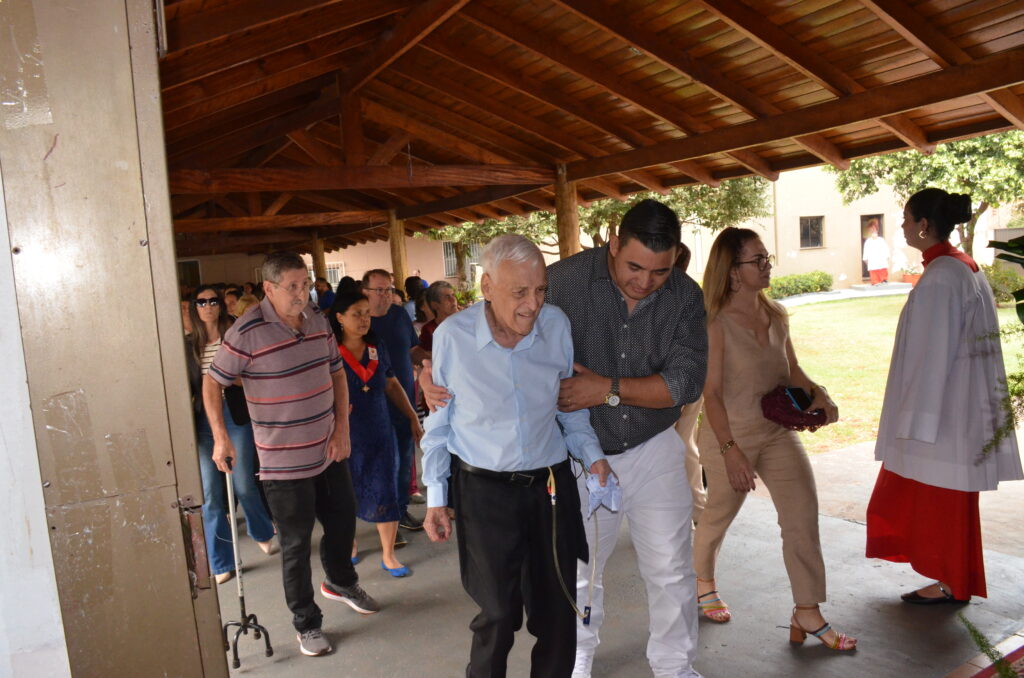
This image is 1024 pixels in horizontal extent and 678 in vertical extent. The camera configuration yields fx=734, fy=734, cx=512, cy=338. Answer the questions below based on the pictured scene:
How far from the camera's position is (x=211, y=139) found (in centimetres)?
1030

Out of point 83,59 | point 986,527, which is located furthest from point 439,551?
point 83,59

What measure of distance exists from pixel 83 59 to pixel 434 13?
549 centimetres

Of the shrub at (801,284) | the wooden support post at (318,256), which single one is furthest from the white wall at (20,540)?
the shrub at (801,284)

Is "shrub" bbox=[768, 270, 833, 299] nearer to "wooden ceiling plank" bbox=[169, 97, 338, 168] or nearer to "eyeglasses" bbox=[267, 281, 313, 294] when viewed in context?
"wooden ceiling plank" bbox=[169, 97, 338, 168]

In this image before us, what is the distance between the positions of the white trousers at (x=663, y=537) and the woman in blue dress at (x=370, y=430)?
1.86 meters

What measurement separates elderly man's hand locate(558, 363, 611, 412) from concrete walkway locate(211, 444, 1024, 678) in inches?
54.0

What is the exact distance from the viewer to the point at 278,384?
3424 mm

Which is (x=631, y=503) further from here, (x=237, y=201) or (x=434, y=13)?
(x=237, y=201)

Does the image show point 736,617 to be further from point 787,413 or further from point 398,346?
point 398,346

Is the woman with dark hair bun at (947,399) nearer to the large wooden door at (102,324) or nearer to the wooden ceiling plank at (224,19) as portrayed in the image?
the large wooden door at (102,324)

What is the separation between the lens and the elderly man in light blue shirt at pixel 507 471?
8.35ft

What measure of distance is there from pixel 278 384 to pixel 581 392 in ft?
5.07

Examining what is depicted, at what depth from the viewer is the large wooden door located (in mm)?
1238

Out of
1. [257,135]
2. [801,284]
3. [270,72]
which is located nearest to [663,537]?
[270,72]
